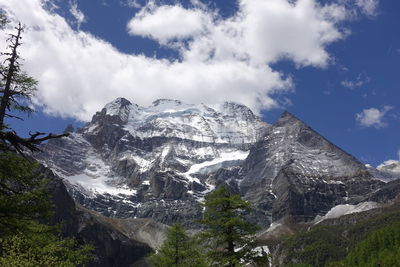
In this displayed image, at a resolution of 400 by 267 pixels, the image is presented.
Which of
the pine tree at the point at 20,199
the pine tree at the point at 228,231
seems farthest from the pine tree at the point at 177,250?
the pine tree at the point at 20,199

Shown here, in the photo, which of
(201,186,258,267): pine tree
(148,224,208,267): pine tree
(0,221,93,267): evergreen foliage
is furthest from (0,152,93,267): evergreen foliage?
(148,224,208,267): pine tree

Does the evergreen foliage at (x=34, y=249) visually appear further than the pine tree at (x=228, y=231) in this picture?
No

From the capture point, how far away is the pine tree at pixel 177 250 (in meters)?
40.8

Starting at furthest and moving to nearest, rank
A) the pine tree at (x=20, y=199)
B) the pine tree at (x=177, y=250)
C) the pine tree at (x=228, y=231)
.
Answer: the pine tree at (x=177, y=250), the pine tree at (x=228, y=231), the pine tree at (x=20, y=199)

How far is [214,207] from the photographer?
34719mm

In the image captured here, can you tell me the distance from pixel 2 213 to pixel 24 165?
231cm

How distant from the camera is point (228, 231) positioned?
3316 centimetres

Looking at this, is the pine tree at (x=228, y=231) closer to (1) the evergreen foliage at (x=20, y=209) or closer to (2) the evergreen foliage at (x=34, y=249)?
(2) the evergreen foliage at (x=34, y=249)

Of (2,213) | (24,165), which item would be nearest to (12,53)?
(24,165)

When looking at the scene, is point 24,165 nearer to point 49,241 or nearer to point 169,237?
point 49,241

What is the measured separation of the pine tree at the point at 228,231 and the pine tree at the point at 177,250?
6.60 m

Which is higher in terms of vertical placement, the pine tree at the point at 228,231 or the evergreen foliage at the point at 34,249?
the pine tree at the point at 228,231

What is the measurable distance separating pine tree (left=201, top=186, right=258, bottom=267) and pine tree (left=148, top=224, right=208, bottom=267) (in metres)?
6.60

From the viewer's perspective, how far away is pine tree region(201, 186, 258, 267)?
32.2m
